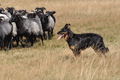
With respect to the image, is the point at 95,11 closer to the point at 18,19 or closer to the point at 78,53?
the point at 18,19

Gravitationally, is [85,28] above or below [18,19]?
below

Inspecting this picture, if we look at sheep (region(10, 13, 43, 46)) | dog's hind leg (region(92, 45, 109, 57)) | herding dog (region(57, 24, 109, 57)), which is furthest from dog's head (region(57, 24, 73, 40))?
sheep (region(10, 13, 43, 46))

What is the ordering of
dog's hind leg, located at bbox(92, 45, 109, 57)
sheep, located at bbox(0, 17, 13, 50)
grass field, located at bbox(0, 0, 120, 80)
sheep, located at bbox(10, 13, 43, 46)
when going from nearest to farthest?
grass field, located at bbox(0, 0, 120, 80) < dog's hind leg, located at bbox(92, 45, 109, 57) < sheep, located at bbox(0, 17, 13, 50) < sheep, located at bbox(10, 13, 43, 46)

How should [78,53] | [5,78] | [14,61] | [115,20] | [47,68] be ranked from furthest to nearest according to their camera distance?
[115,20] < [14,61] < [78,53] < [47,68] < [5,78]

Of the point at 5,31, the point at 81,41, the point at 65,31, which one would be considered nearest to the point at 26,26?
the point at 5,31

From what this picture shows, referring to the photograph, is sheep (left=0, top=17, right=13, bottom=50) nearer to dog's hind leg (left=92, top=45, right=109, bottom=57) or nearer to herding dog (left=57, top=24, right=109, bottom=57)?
herding dog (left=57, top=24, right=109, bottom=57)

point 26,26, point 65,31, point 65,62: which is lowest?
point 26,26

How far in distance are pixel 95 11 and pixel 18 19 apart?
12.3 metres

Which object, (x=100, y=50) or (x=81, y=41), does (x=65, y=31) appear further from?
(x=100, y=50)

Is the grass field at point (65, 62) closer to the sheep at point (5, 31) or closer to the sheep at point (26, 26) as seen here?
the sheep at point (5, 31)

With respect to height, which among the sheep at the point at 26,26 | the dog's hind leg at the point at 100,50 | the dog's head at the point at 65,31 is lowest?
the sheep at the point at 26,26

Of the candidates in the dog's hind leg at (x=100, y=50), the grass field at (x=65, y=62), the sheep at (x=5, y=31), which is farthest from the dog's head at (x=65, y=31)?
the sheep at (x=5, y=31)

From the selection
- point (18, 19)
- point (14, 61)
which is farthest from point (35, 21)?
point (14, 61)

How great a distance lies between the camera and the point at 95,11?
25594 millimetres
